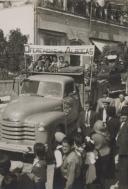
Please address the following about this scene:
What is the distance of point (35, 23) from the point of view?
29.7 metres

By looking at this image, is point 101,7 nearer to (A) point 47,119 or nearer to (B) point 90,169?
(A) point 47,119

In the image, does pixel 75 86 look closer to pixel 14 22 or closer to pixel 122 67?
pixel 122 67

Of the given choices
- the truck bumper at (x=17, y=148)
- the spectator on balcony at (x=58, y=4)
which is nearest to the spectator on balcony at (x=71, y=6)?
the spectator on balcony at (x=58, y=4)

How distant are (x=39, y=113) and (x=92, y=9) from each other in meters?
23.9

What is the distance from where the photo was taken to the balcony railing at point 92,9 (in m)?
32.0

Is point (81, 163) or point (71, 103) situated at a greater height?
point (71, 103)

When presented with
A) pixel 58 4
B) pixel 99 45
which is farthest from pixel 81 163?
pixel 99 45

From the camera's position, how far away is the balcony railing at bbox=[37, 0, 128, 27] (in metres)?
32.0

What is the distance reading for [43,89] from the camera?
14359mm

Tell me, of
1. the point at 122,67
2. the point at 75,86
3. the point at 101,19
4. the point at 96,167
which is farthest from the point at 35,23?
the point at 96,167

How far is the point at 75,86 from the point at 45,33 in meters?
15.9

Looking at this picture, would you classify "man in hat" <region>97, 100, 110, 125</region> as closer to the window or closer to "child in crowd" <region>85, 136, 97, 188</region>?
the window

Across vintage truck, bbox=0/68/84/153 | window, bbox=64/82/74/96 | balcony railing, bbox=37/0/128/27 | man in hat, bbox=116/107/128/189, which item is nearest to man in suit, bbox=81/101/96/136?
vintage truck, bbox=0/68/84/153

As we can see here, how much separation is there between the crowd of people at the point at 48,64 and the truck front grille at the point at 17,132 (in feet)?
28.6
